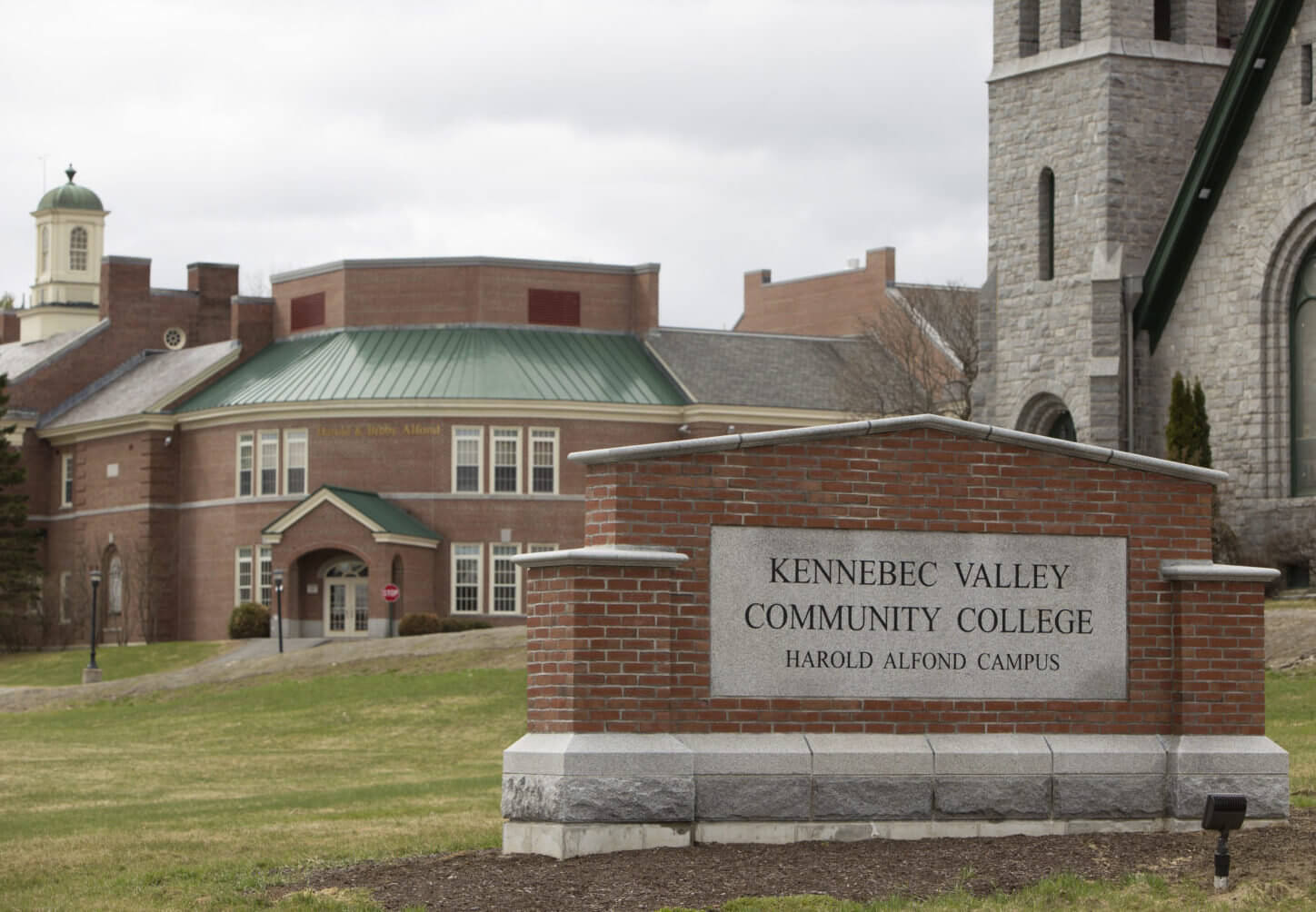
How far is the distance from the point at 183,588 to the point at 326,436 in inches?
313

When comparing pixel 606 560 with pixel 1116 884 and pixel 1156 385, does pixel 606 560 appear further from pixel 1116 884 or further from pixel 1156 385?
Result: pixel 1156 385

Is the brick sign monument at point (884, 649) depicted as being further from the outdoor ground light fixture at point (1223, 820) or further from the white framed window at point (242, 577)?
the white framed window at point (242, 577)

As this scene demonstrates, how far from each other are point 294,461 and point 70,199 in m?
32.3

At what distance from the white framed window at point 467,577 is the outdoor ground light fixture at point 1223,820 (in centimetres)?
4996

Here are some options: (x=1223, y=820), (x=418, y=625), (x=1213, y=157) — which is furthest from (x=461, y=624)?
(x=1223, y=820)

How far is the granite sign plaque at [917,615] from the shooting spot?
13484 millimetres

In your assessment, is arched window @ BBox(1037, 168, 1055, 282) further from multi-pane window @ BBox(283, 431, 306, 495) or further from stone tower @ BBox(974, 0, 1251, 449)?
multi-pane window @ BBox(283, 431, 306, 495)

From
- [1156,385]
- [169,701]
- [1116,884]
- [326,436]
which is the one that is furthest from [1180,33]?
[326,436]

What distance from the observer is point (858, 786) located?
13.4 meters

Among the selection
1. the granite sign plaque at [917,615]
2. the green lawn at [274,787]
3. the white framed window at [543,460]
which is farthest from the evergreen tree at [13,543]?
the granite sign plaque at [917,615]

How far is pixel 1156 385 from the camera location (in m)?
36.8

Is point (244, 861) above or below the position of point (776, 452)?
below

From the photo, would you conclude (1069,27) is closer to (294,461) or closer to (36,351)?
(294,461)

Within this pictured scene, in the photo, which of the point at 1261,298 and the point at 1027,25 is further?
the point at 1027,25
